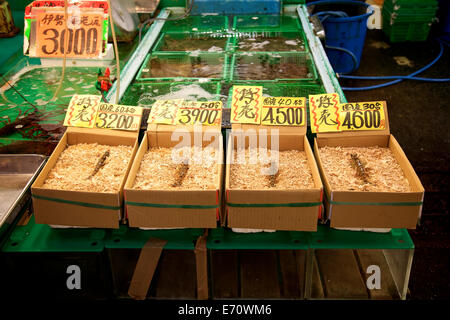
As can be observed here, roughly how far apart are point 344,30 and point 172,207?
15.2ft

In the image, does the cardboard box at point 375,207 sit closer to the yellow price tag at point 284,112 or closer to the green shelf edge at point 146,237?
the yellow price tag at point 284,112

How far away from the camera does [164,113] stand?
2.36m

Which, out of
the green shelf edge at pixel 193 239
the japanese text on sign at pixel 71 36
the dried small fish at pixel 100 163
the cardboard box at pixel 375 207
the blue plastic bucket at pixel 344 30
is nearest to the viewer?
the cardboard box at pixel 375 207

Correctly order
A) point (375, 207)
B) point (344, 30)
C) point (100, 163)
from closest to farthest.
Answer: point (375, 207) → point (100, 163) → point (344, 30)

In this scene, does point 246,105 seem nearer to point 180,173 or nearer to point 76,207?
point 180,173

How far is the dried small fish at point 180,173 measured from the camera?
203 centimetres

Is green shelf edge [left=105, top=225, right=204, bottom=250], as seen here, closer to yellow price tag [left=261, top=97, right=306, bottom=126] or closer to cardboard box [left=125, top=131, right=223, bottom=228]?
cardboard box [left=125, top=131, right=223, bottom=228]

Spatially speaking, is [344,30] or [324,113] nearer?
[324,113]

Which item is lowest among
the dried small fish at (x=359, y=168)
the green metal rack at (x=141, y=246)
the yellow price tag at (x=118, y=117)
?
the green metal rack at (x=141, y=246)

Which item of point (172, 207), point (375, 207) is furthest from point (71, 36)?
point (375, 207)

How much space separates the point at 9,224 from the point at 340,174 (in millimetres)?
1715

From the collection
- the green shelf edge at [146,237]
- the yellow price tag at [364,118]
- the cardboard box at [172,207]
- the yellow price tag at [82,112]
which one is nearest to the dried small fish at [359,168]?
the yellow price tag at [364,118]

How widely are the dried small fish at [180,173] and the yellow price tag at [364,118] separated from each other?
904 mm

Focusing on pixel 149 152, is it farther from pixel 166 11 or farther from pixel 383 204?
pixel 166 11
